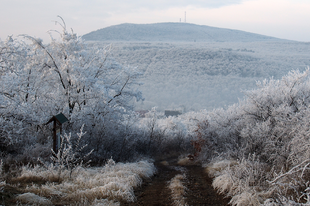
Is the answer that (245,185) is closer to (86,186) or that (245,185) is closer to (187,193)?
(187,193)

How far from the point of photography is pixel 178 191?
6871 mm

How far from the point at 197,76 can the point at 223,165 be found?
1890 inches

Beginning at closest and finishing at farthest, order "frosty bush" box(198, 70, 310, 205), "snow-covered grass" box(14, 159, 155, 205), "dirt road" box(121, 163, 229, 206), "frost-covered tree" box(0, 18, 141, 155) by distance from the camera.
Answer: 1. "snow-covered grass" box(14, 159, 155, 205)
2. "frosty bush" box(198, 70, 310, 205)
3. "dirt road" box(121, 163, 229, 206)
4. "frost-covered tree" box(0, 18, 141, 155)

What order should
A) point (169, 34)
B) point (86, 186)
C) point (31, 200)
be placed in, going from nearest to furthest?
point (31, 200)
point (86, 186)
point (169, 34)

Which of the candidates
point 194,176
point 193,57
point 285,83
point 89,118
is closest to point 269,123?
point 285,83

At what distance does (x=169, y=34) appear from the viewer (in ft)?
363

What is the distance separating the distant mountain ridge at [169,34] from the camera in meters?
103

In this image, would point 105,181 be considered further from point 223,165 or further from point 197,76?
point 197,76

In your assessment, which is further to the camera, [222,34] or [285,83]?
[222,34]

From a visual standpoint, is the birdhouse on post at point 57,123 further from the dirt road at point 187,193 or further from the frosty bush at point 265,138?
the frosty bush at point 265,138

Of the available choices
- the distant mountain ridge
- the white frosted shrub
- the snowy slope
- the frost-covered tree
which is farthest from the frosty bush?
the distant mountain ridge

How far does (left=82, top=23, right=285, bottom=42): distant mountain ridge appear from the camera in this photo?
10294 centimetres

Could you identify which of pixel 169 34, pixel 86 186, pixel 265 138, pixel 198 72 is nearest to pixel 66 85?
pixel 86 186

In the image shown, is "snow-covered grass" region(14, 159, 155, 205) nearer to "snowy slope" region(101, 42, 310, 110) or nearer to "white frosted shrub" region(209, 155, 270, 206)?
"white frosted shrub" region(209, 155, 270, 206)
